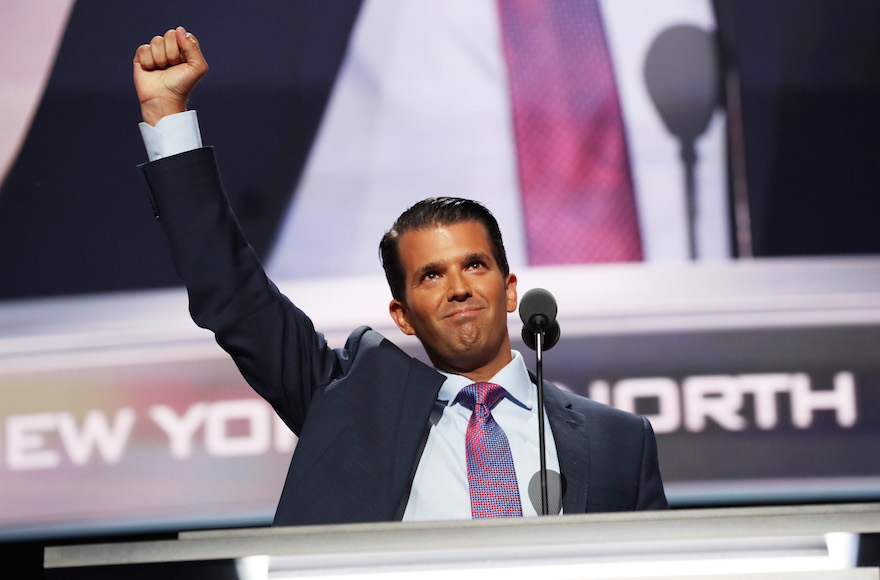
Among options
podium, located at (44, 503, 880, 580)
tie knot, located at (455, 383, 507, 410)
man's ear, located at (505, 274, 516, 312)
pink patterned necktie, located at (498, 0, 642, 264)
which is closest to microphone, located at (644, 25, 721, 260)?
pink patterned necktie, located at (498, 0, 642, 264)

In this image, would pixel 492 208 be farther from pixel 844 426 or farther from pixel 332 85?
pixel 844 426

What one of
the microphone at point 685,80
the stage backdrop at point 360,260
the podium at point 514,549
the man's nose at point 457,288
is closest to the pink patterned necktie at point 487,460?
the man's nose at point 457,288

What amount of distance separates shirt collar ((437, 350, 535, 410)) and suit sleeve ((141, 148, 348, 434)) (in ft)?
0.73

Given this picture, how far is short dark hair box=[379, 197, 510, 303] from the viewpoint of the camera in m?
1.77

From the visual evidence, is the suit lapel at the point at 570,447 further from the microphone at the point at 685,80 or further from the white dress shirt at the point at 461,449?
the microphone at the point at 685,80

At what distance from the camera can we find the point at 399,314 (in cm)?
183

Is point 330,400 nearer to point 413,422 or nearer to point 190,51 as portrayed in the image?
point 413,422

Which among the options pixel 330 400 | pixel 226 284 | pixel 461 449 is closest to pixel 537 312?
pixel 461 449

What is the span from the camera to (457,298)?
169 centimetres

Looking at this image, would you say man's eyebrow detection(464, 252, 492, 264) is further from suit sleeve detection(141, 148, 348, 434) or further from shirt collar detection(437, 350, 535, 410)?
suit sleeve detection(141, 148, 348, 434)

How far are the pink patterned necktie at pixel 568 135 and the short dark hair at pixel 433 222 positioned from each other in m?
0.99

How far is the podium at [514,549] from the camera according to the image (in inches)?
35.1

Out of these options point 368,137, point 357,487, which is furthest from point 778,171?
point 357,487

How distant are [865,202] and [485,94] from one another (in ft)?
3.81
